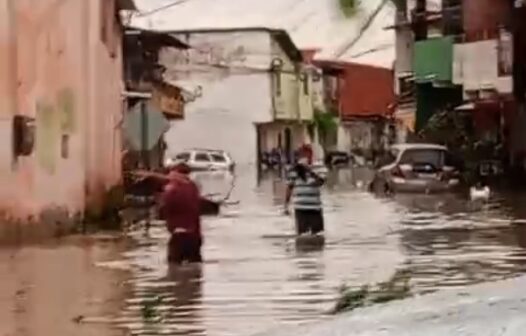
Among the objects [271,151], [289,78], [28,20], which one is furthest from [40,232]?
[289,78]

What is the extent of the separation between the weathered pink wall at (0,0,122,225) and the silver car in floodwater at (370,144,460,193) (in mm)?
14731

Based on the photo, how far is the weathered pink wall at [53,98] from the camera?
84.2 ft

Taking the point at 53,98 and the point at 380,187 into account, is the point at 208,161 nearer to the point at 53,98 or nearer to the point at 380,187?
the point at 380,187

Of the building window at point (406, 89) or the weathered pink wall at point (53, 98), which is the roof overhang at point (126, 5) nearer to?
the weathered pink wall at point (53, 98)

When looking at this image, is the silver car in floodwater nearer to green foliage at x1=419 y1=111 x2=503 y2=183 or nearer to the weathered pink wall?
green foliage at x1=419 y1=111 x2=503 y2=183

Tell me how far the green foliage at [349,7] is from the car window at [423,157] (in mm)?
38283

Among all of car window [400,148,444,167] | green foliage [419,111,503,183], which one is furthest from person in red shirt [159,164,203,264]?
green foliage [419,111,503,183]

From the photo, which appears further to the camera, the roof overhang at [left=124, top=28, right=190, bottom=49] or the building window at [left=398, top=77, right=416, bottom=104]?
the building window at [left=398, top=77, right=416, bottom=104]

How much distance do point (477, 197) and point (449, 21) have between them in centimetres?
2087

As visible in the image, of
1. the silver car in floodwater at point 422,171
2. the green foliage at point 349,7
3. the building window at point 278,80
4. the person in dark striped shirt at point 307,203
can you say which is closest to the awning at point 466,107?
the silver car in floodwater at point 422,171

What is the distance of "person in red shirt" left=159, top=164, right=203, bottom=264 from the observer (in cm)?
1948

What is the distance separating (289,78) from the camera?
3962 inches

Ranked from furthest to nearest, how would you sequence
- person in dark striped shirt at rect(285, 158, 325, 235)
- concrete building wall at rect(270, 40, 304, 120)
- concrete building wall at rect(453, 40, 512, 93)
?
1. concrete building wall at rect(270, 40, 304, 120)
2. concrete building wall at rect(453, 40, 512, 93)
3. person in dark striped shirt at rect(285, 158, 325, 235)

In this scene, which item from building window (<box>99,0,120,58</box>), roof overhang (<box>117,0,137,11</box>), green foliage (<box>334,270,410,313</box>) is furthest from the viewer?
roof overhang (<box>117,0,137,11</box>)
